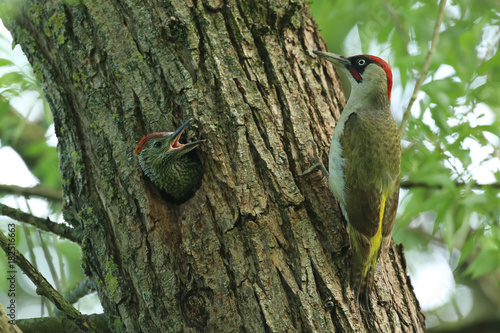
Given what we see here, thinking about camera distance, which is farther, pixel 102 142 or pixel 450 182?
pixel 450 182

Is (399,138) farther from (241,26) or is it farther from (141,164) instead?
(141,164)

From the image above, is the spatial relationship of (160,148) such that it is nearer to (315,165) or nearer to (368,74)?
(315,165)

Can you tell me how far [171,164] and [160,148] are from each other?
0.40 metres

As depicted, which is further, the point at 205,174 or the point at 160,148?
the point at 160,148

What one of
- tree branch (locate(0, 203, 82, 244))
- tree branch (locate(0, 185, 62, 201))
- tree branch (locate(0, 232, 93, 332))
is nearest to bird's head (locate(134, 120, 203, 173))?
tree branch (locate(0, 203, 82, 244))

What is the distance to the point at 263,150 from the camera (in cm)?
328

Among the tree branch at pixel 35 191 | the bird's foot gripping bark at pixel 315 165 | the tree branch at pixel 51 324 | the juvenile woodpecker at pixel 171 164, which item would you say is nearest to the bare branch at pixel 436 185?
the bird's foot gripping bark at pixel 315 165

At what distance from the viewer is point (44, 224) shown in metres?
3.69

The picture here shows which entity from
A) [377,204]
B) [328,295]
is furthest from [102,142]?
[377,204]

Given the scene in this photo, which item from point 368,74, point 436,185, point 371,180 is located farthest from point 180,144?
point 436,185

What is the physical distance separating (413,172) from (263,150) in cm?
230

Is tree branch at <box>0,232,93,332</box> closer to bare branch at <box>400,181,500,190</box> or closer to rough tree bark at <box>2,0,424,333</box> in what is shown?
rough tree bark at <box>2,0,424,333</box>

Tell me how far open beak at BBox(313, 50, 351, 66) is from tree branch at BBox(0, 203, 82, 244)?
239 centimetres

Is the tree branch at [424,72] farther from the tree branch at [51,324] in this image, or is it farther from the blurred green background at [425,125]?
the tree branch at [51,324]
